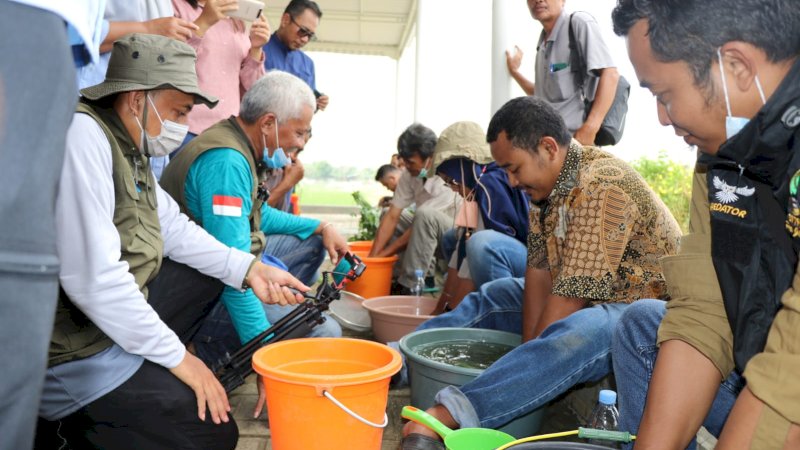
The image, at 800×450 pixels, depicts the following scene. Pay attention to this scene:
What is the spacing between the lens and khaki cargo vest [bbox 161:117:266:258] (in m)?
2.47

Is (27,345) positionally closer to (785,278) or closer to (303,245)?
(785,278)

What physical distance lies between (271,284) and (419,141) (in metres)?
2.56

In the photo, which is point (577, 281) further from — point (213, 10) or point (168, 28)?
point (213, 10)

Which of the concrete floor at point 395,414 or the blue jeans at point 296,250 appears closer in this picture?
the concrete floor at point 395,414

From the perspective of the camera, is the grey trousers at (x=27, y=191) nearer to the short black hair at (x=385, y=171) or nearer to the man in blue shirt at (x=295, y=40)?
the man in blue shirt at (x=295, y=40)

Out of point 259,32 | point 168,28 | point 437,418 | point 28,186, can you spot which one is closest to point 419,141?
point 259,32

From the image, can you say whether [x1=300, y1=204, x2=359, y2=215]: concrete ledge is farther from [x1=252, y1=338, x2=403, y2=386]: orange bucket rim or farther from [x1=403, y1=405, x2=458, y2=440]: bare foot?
[x1=252, y1=338, x2=403, y2=386]: orange bucket rim

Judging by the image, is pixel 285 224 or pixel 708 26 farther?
pixel 285 224

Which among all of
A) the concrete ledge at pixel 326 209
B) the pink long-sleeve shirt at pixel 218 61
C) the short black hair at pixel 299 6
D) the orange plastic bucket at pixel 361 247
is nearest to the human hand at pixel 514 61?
the short black hair at pixel 299 6

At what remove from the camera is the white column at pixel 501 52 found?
407cm

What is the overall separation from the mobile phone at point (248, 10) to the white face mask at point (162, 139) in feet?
5.27

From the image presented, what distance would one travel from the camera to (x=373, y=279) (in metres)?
4.19

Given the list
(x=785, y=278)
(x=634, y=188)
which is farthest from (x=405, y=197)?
(x=785, y=278)

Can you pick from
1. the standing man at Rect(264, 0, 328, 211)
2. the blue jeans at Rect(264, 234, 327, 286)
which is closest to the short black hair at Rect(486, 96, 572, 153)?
the blue jeans at Rect(264, 234, 327, 286)
